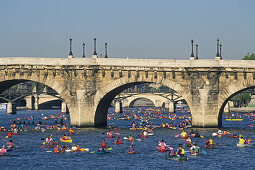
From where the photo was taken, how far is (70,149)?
6669cm

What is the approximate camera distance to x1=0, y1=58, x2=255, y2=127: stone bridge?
80.6 meters

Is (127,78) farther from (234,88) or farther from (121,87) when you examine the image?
(234,88)

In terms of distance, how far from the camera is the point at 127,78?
274 ft

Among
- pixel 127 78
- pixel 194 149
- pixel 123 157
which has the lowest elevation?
pixel 123 157

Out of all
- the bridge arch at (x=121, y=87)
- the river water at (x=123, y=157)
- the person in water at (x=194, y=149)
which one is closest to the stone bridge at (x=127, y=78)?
the bridge arch at (x=121, y=87)

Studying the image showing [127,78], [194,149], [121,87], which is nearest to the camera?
[194,149]

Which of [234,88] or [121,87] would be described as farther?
[121,87]

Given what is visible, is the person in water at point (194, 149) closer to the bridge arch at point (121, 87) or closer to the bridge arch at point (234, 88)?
the bridge arch at point (234, 88)

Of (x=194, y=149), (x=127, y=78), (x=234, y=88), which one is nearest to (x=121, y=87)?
(x=127, y=78)

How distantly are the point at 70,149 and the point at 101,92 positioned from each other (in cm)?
1902

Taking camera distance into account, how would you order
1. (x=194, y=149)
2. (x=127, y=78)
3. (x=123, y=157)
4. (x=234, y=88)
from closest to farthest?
(x=123, y=157), (x=194, y=149), (x=234, y=88), (x=127, y=78)

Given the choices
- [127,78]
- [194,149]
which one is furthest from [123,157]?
[127,78]

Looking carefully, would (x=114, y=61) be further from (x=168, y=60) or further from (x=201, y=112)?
(x=201, y=112)

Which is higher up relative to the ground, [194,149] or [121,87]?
[121,87]
